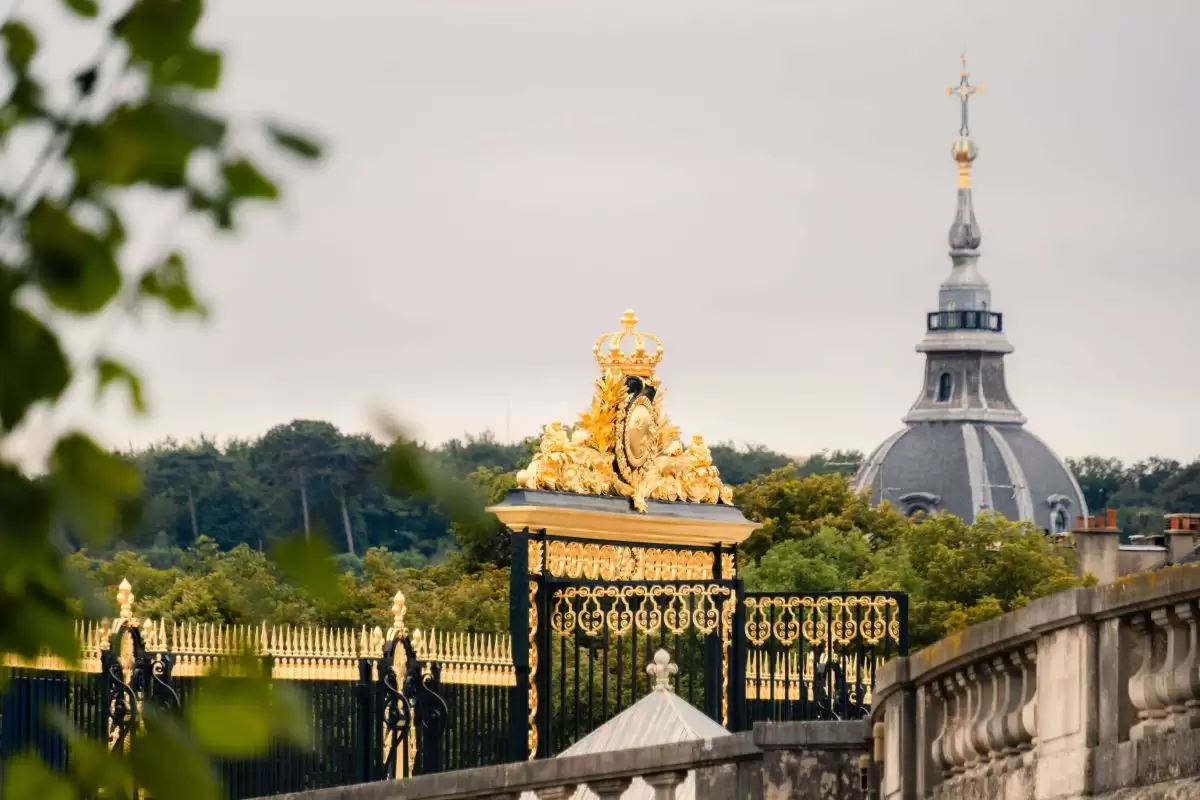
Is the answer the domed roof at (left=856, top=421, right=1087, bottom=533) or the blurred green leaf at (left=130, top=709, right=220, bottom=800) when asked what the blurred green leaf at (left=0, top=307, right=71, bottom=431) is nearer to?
the blurred green leaf at (left=130, top=709, right=220, bottom=800)

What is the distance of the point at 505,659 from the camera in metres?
21.6

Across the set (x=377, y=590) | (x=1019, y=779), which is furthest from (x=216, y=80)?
(x=377, y=590)

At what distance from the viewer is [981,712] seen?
1218 cm

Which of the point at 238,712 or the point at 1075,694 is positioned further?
the point at 1075,694

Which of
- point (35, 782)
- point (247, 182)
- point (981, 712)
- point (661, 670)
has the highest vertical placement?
point (247, 182)

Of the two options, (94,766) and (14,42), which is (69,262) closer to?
(14,42)

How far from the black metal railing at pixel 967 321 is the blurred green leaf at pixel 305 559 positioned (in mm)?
122843

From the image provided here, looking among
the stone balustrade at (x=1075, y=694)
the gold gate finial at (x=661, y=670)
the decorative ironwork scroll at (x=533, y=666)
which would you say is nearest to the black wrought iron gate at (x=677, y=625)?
the decorative ironwork scroll at (x=533, y=666)

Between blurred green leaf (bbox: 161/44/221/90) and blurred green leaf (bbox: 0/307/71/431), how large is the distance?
1.30 ft

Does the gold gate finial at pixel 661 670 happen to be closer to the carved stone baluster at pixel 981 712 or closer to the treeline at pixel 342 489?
the treeline at pixel 342 489

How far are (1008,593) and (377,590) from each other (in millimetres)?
18478

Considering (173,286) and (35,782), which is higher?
(173,286)

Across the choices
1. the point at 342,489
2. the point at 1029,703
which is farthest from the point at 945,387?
the point at 342,489

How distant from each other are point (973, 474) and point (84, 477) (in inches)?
4743
